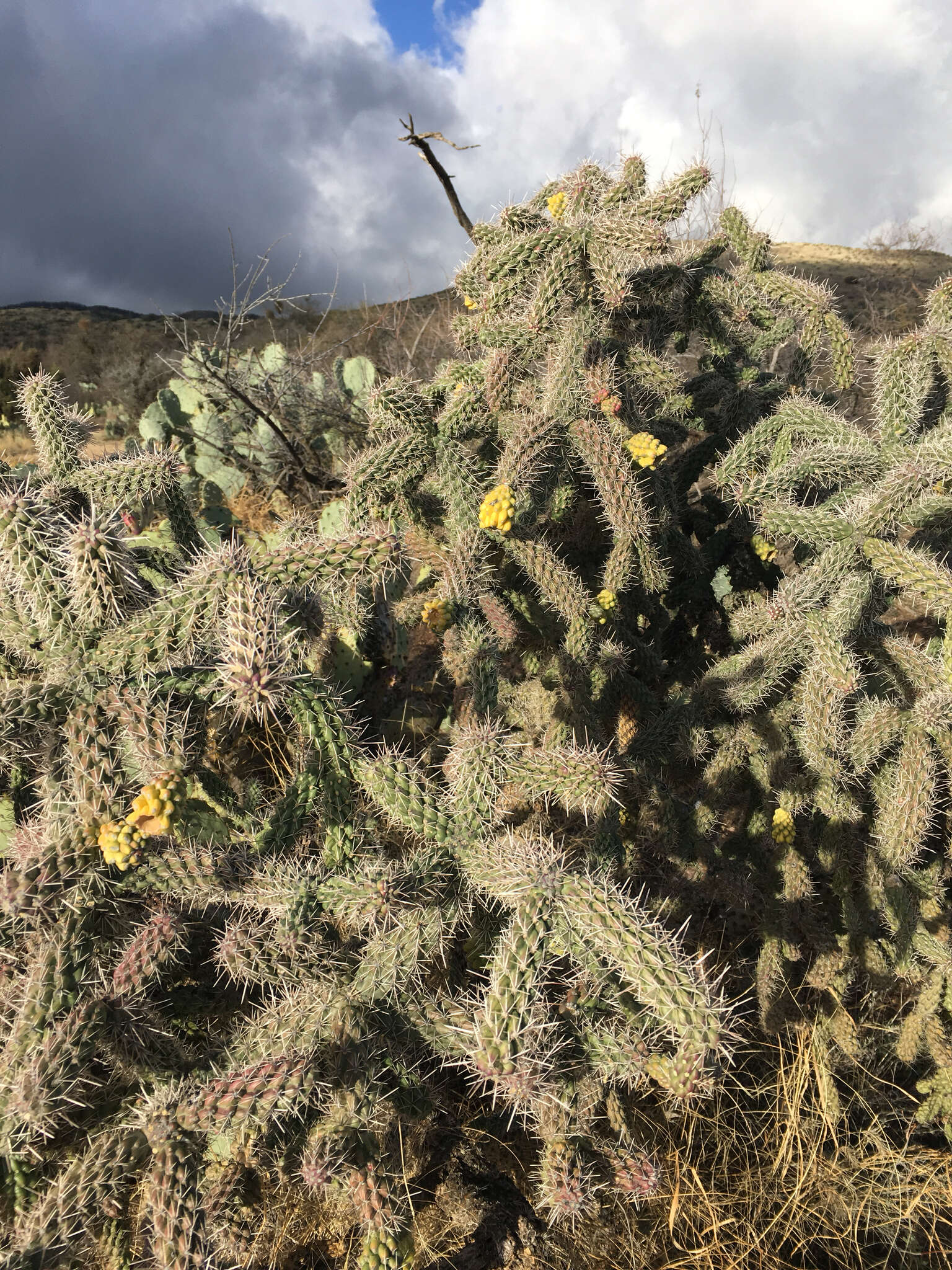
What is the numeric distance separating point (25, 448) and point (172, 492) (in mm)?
7908

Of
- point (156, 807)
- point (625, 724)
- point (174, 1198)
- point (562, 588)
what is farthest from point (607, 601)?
point (174, 1198)

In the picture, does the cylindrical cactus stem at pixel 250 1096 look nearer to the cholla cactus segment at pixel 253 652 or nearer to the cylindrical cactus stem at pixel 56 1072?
the cylindrical cactus stem at pixel 56 1072

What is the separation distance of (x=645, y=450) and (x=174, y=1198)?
230cm

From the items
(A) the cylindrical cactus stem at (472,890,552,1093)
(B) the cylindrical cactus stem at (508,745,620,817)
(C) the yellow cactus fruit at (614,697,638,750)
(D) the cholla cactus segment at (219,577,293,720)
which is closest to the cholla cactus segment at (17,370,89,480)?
(D) the cholla cactus segment at (219,577,293,720)

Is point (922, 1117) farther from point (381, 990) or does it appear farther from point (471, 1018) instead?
point (381, 990)

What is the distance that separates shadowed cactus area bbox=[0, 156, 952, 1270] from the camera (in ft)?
5.13

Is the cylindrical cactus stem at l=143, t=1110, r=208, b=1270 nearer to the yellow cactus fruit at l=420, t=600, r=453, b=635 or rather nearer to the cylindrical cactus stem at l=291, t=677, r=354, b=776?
the cylindrical cactus stem at l=291, t=677, r=354, b=776

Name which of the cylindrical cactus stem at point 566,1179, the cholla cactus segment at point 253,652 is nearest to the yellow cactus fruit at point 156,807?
the cholla cactus segment at point 253,652

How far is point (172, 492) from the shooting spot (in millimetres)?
2305

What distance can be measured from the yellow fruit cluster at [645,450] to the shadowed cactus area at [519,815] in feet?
0.06

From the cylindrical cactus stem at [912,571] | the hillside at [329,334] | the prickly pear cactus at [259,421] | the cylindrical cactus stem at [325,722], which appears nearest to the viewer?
the cylindrical cactus stem at [325,722]

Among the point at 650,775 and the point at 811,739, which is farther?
the point at 650,775

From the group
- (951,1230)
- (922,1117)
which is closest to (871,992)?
(922,1117)

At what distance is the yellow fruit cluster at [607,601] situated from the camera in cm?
244
